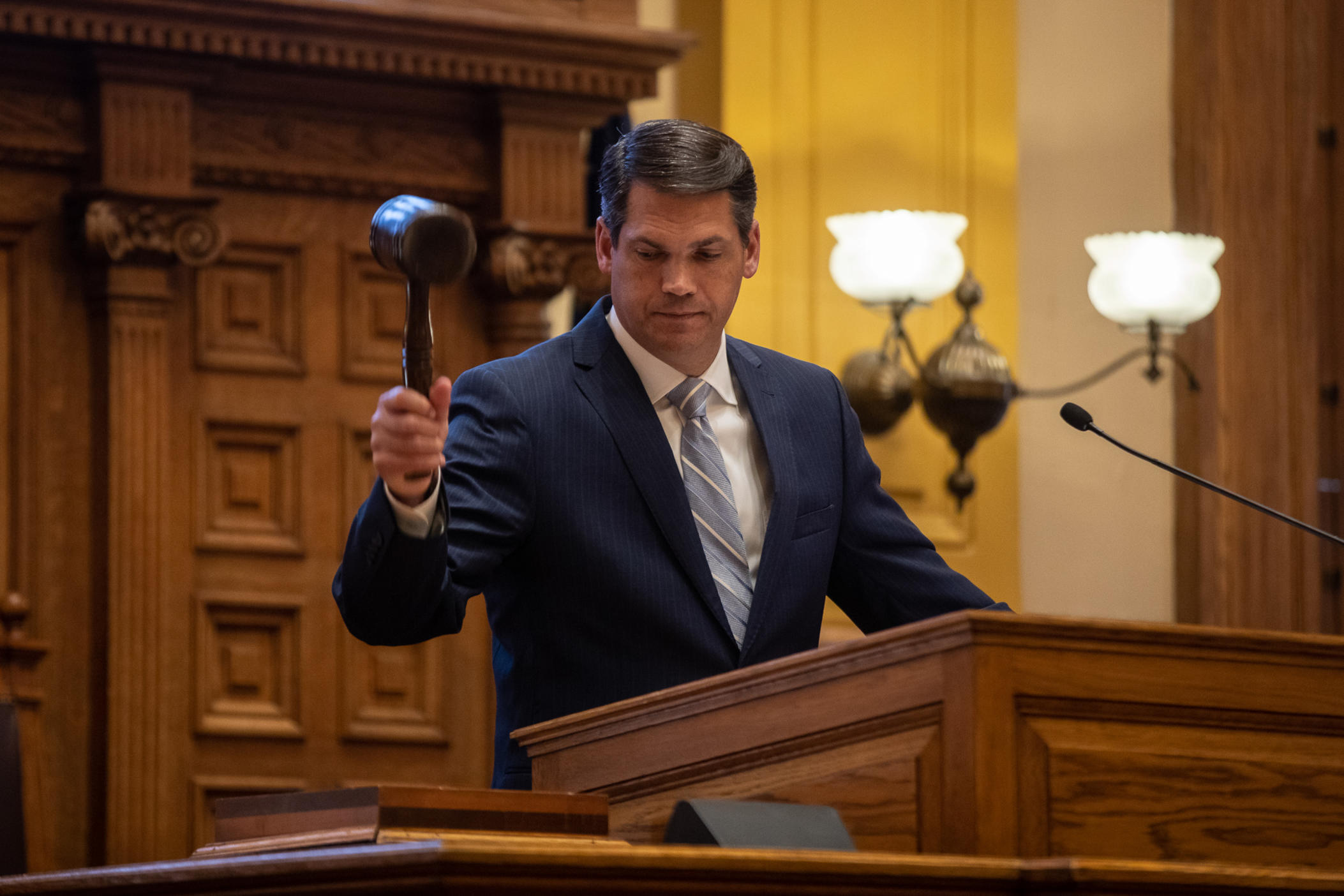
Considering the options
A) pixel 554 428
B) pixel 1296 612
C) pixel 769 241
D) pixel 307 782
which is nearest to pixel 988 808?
pixel 554 428

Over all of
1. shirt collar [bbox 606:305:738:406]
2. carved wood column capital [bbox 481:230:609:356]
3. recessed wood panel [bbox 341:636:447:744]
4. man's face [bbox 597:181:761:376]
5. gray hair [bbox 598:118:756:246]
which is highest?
carved wood column capital [bbox 481:230:609:356]

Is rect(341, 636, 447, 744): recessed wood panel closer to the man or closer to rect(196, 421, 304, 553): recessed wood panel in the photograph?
rect(196, 421, 304, 553): recessed wood panel

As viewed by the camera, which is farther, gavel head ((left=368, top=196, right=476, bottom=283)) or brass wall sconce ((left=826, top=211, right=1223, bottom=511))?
brass wall sconce ((left=826, top=211, right=1223, bottom=511))

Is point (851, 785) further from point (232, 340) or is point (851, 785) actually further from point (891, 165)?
point (891, 165)

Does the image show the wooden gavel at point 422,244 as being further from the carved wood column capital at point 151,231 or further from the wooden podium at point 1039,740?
the carved wood column capital at point 151,231

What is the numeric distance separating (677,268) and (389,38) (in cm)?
217

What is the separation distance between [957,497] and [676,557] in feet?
9.15

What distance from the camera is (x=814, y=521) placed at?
2146 millimetres

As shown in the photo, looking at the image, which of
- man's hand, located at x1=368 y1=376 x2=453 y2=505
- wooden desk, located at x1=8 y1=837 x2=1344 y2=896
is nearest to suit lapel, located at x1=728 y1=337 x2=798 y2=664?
→ man's hand, located at x1=368 y1=376 x2=453 y2=505

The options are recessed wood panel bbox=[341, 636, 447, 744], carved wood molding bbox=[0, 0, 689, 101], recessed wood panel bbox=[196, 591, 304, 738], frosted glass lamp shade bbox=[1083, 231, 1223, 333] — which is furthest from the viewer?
frosted glass lamp shade bbox=[1083, 231, 1223, 333]

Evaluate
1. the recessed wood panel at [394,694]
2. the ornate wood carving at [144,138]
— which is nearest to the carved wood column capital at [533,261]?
the ornate wood carving at [144,138]

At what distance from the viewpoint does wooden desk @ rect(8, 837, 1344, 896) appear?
124cm

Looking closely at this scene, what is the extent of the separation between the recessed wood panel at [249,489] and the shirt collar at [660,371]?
1996 mm

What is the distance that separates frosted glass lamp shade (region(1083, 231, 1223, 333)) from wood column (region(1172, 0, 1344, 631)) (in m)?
0.47
